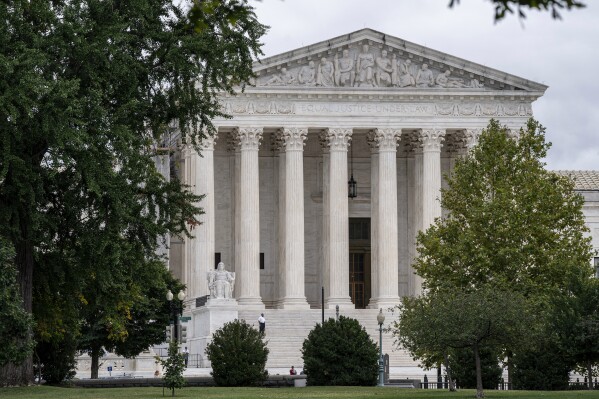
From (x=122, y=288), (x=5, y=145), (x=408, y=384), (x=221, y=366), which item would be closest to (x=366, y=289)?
(x=408, y=384)

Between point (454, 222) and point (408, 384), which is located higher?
point (454, 222)

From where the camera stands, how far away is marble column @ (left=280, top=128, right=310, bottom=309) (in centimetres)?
8188

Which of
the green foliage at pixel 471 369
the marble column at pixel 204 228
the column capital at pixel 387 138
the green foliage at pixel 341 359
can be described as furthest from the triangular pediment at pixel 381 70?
the green foliage at pixel 341 359

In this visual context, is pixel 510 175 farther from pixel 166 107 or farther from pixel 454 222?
pixel 166 107

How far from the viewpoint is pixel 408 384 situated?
55.2 meters

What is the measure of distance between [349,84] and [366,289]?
14612mm

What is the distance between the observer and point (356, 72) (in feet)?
269

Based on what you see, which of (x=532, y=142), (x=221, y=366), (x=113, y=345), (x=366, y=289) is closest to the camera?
(x=221, y=366)

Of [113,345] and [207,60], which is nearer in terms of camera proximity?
[207,60]

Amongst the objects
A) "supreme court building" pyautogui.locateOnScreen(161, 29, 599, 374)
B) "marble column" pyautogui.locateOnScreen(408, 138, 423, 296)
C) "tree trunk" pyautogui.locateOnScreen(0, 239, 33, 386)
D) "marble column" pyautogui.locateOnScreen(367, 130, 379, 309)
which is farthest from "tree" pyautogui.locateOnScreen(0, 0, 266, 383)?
"marble column" pyautogui.locateOnScreen(408, 138, 423, 296)

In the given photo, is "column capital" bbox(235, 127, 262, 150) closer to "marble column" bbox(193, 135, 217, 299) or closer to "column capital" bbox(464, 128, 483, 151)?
"marble column" bbox(193, 135, 217, 299)

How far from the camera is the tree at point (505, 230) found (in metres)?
50.8

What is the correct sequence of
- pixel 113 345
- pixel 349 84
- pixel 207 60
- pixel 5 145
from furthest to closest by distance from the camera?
pixel 349 84 → pixel 113 345 → pixel 207 60 → pixel 5 145

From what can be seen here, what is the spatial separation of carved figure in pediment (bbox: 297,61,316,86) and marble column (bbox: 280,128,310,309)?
2.88 meters
